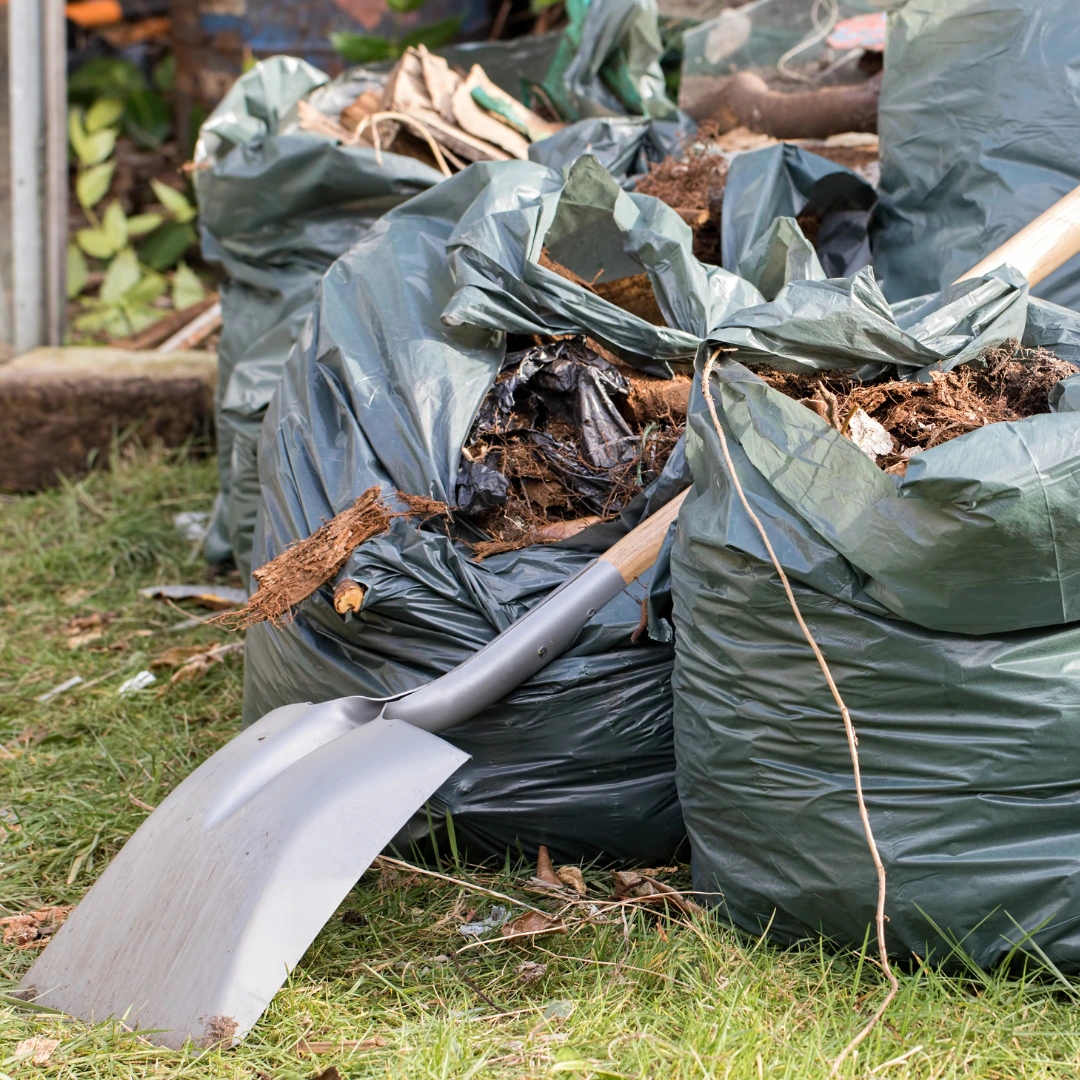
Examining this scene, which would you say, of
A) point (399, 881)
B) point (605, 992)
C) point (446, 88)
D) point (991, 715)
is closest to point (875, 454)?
point (991, 715)

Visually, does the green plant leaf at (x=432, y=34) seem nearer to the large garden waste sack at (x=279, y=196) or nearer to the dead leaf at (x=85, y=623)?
the large garden waste sack at (x=279, y=196)

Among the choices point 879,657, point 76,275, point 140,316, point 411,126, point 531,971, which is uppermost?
point 411,126

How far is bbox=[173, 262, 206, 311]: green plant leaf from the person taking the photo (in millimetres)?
4527

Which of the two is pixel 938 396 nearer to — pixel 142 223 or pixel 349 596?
pixel 349 596

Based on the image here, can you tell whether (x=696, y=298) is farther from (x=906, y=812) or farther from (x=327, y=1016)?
(x=327, y=1016)

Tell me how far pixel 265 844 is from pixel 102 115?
14.7ft

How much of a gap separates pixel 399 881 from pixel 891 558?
883 mm

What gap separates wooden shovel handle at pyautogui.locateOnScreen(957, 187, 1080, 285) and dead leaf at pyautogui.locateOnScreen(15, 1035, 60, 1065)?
1597 mm

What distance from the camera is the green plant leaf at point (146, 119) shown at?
5.18m

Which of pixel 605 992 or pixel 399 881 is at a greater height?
pixel 605 992

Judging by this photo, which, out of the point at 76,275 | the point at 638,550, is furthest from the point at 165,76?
the point at 638,550

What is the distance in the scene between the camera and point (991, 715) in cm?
132

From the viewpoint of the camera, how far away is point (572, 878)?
1696mm

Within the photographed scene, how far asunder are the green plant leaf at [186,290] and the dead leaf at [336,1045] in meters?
3.67
